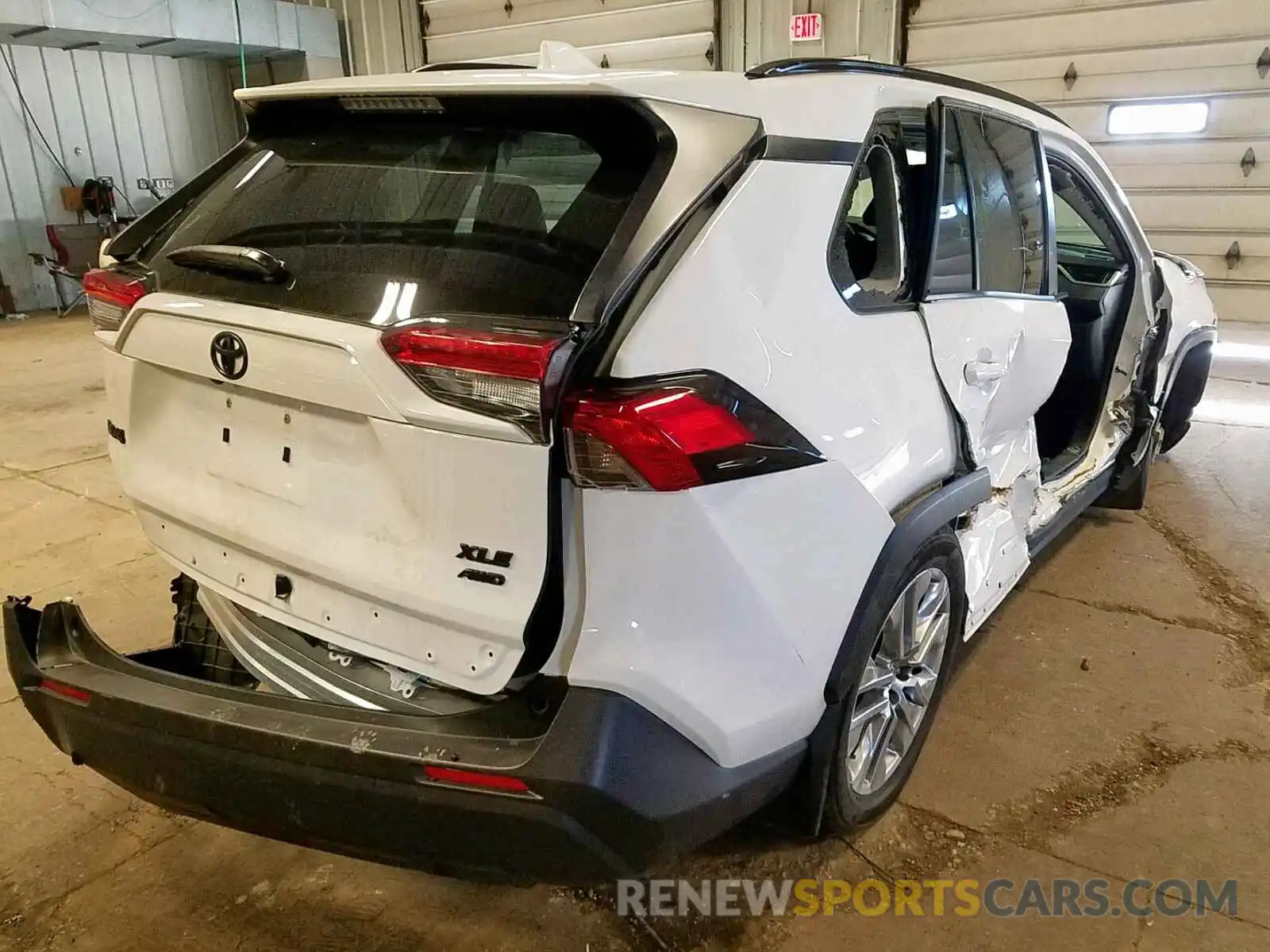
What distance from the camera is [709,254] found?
4.79 feet

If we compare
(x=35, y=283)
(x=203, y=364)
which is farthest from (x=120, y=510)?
(x=35, y=283)

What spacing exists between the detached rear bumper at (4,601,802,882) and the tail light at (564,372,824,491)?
1.16ft

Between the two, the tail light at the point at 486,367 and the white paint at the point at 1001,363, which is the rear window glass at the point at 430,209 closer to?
the tail light at the point at 486,367

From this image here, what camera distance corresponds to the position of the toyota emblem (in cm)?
159

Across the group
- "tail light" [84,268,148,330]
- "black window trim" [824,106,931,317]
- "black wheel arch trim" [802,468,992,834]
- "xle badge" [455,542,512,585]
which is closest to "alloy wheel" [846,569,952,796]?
"black wheel arch trim" [802,468,992,834]

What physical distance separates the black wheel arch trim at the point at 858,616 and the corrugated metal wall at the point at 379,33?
34.6 ft

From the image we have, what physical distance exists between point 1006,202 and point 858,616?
53.6 inches

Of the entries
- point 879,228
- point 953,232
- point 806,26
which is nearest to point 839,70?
point 879,228

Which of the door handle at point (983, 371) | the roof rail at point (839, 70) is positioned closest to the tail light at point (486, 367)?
the roof rail at point (839, 70)

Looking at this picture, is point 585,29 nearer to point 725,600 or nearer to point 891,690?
point 891,690

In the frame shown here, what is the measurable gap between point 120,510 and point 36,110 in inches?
329

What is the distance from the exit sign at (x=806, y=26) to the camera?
848 cm

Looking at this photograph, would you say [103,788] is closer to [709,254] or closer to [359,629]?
[359,629]

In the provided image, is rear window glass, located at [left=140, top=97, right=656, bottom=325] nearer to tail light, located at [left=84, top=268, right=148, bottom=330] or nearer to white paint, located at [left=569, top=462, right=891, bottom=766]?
tail light, located at [left=84, top=268, right=148, bottom=330]
